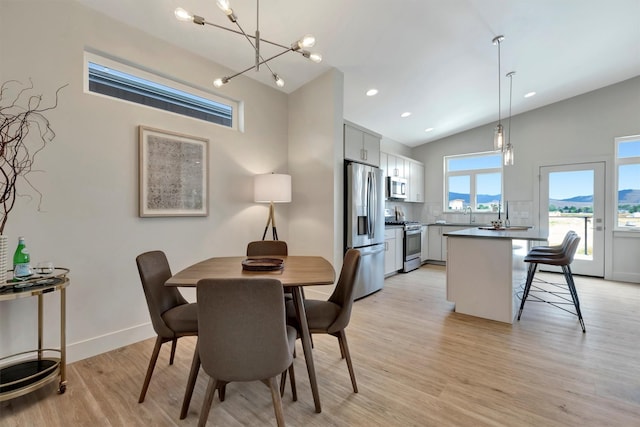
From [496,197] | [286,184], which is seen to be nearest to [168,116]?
[286,184]

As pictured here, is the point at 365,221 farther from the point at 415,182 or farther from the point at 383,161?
the point at 415,182

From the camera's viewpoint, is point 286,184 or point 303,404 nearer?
point 303,404

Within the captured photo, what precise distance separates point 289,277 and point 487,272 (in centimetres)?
239

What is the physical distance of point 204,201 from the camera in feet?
9.71

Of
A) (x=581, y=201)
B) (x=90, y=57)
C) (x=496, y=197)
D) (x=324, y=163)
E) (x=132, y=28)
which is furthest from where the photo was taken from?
(x=496, y=197)

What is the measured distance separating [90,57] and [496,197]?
6.44 metres

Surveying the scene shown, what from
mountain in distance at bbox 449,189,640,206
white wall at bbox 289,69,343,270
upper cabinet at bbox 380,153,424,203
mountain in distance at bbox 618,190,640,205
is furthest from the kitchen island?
mountain in distance at bbox 618,190,640,205

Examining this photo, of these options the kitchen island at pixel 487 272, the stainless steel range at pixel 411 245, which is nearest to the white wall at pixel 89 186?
the kitchen island at pixel 487 272

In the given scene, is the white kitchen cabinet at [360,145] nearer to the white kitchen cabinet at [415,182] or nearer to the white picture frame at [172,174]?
the white picture frame at [172,174]

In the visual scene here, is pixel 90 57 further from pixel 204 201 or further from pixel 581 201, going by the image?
pixel 581 201

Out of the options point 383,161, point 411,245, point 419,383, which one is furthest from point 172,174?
point 411,245

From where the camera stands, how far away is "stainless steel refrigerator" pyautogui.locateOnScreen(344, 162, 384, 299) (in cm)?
356

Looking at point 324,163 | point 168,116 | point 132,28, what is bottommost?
point 324,163

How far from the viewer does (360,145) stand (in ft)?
12.6
